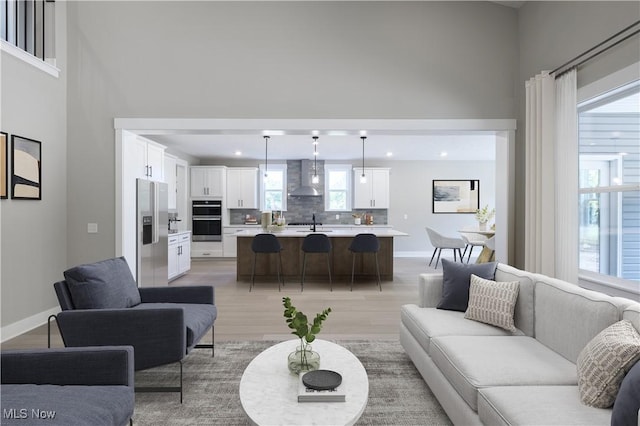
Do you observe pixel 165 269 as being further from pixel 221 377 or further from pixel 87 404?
pixel 87 404

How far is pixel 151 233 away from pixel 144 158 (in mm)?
1047

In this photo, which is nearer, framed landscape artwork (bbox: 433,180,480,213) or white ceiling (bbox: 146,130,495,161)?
white ceiling (bbox: 146,130,495,161)

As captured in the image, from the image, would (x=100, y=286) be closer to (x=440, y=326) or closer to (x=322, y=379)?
(x=322, y=379)

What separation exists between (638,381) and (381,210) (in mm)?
8480

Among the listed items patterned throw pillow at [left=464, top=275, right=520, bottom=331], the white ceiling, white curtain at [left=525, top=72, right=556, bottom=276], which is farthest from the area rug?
the white ceiling

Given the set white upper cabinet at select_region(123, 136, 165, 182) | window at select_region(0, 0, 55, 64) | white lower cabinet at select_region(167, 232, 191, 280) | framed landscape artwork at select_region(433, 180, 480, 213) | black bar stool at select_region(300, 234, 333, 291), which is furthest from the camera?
framed landscape artwork at select_region(433, 180, 480, 213)

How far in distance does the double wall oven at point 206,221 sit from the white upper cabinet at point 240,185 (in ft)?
1.20

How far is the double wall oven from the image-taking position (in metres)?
9.11

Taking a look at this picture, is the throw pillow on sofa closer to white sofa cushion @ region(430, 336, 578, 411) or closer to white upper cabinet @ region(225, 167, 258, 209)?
white sofa cushion @ region(430, 336, 578, 411)

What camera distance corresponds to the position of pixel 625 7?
2.78 meters

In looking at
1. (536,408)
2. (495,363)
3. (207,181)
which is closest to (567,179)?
(495,363)

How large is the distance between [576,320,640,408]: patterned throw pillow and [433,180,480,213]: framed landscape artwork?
8334 mm

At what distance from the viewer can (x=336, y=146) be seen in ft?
25.8

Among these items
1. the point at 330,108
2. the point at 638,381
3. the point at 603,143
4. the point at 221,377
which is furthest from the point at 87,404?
the point at 603,143
